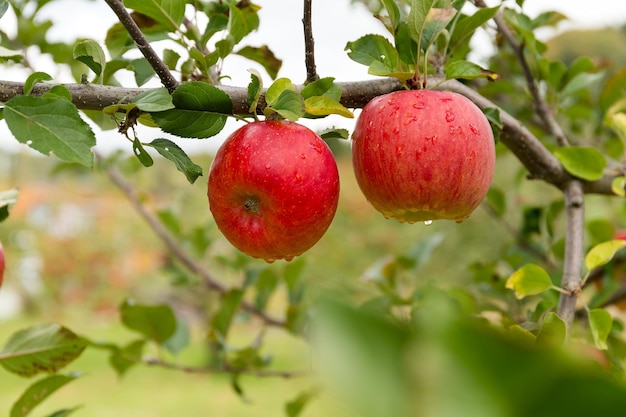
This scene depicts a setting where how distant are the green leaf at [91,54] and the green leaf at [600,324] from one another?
1.76 ft

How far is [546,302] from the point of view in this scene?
77cm

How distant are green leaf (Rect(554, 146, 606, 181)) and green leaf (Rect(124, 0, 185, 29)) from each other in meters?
0.47

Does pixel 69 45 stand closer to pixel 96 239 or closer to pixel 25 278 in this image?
pixel 96 239

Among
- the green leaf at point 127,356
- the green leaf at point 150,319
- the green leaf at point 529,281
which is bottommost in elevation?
the green leaf at point 127,356

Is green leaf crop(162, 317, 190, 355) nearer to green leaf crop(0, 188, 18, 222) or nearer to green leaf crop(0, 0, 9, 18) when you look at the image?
green leaf crop(0, 188, 18, 222)

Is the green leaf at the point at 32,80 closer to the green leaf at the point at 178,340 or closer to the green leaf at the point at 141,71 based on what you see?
the green leaf at the point at 141,71

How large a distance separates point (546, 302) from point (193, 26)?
51 centimetres

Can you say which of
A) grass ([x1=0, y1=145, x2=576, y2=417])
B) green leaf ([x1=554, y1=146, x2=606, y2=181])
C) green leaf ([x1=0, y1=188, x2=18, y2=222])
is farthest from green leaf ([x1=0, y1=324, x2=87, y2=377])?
grass ([x1=0, y1=145, x2=576, y2=417])

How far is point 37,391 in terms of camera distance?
0.73 metres

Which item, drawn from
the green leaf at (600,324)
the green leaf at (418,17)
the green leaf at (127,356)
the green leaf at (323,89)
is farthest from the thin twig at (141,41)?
the green leaf at (127,356)

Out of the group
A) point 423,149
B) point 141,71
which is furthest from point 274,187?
point 141,71

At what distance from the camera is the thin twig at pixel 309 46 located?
0.54m

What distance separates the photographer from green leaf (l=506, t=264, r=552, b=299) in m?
0.69

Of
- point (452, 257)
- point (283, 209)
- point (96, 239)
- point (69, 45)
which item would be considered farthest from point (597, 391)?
point (96, 239)
